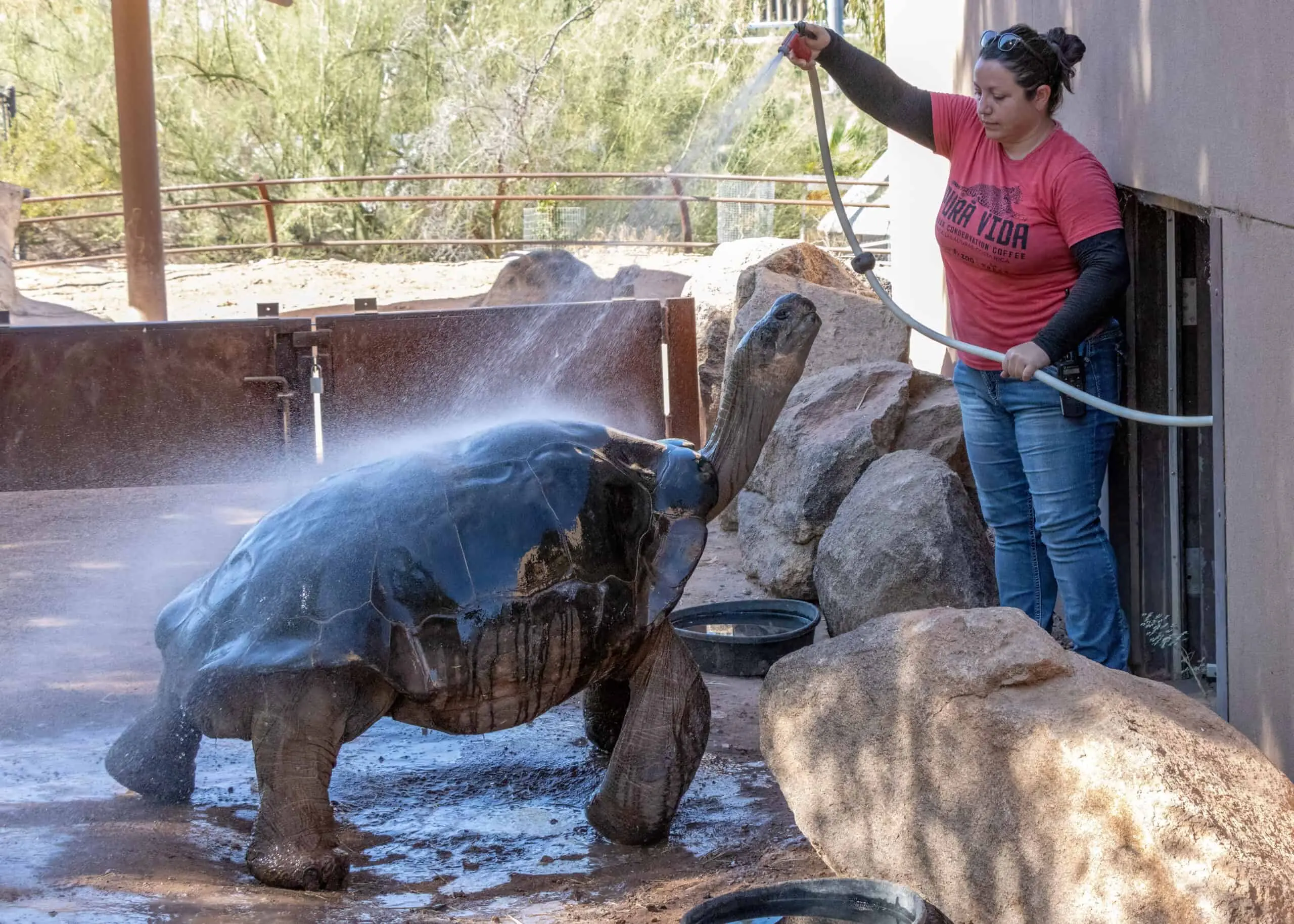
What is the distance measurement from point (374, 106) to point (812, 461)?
21013 mm

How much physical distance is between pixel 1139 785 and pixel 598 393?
512cm

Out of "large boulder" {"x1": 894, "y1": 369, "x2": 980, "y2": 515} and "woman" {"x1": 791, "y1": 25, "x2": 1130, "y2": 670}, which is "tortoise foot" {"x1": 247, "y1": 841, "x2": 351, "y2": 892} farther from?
"large boulder" {"x1": 894, "y1": 369, "x2": 980, "y2": 515}

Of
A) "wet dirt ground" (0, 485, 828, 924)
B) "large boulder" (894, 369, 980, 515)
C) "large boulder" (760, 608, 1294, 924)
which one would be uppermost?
"large boulder" (894, 369, 980, 515)

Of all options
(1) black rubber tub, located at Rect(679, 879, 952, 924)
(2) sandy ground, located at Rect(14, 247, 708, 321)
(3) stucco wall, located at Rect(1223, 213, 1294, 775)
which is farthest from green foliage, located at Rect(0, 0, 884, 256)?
(1) black rubber tub, located at Rect(679, 879, 952, 924)

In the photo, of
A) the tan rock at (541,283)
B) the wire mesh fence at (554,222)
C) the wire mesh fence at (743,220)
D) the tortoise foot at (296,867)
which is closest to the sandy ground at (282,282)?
the wire mesh fence at (743,220)

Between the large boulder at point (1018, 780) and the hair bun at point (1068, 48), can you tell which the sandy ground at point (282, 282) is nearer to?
the hair bun at point (1068, 48)

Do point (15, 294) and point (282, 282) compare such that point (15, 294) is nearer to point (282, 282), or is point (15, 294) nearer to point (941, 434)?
point (282, 282)

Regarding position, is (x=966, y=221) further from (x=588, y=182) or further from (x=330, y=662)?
(x=588, y=182)

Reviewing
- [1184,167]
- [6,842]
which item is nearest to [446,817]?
[6,842]

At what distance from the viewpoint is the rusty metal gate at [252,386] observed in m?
6.78

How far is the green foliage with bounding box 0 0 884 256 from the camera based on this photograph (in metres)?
24.3

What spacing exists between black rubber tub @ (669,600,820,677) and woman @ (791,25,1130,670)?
1.16 m

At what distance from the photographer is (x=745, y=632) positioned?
5.68 meters

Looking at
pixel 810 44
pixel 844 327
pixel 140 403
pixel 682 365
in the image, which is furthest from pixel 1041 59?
pixel 140 403
